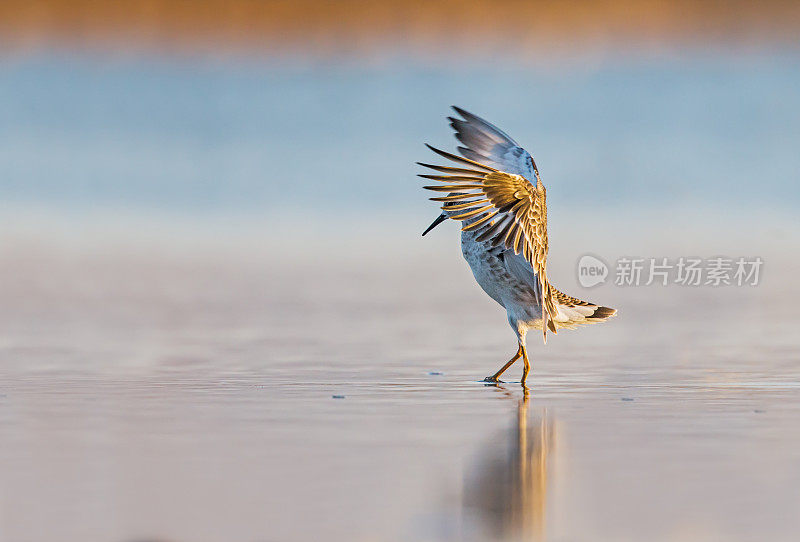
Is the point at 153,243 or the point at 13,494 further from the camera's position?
the point at 153,243

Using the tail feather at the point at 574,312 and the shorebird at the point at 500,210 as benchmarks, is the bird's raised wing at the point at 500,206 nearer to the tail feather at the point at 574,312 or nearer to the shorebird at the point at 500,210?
the shorebird at the point at 500,210

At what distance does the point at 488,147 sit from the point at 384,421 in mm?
2509

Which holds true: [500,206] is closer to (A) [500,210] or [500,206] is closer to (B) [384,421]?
(A) [500,210]

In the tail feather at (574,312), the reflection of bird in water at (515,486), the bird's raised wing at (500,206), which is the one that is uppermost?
the bird's raised wing at (500,206)

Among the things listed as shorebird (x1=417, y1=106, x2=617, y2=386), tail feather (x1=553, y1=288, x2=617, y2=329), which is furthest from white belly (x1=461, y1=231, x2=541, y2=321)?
tail feather (x1=553, y1=288, x2=617, y2=329)

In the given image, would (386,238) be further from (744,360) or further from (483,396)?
(483,396)

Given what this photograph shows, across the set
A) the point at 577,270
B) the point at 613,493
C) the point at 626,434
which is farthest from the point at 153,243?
the point at 613,493

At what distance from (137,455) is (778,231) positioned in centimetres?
1652

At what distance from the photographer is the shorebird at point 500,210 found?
9.25m

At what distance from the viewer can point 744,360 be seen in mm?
11000

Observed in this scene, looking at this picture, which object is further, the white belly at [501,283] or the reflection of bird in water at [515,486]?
the white belly at [501,283]

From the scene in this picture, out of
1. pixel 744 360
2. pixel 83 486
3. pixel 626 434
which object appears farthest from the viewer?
pixel 744 360

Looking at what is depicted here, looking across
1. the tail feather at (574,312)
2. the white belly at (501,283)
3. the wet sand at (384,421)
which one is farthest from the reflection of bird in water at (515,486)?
the tail feather at (574,312)

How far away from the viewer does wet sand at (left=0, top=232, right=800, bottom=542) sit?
17.1ft
